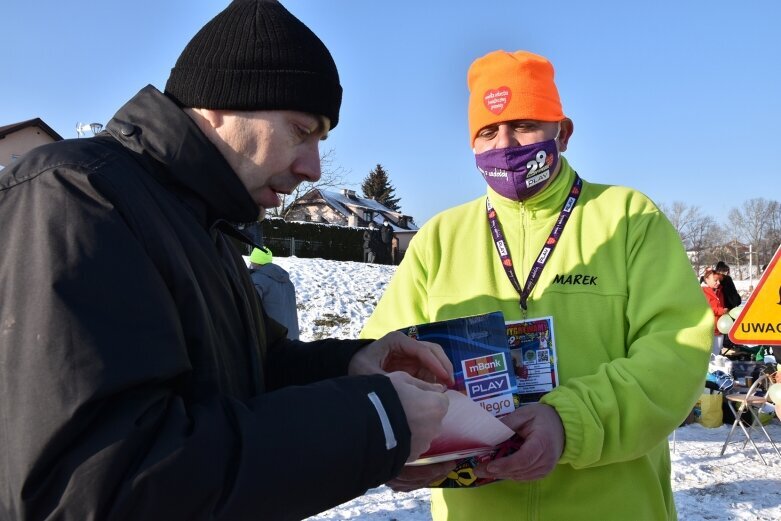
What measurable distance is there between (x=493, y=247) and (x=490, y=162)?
0.33 m

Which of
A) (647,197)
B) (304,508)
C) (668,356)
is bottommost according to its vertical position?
(304,508)

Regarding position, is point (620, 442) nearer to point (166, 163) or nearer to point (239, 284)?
point (239, 284)

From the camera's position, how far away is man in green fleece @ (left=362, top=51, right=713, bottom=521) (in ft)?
6.25

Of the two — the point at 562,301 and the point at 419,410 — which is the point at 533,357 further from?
the point at 419,410

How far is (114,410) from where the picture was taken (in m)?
1.02

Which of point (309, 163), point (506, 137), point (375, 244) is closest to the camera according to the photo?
point (309, 163)

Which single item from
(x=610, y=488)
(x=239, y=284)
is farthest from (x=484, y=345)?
(x=239, y=284)

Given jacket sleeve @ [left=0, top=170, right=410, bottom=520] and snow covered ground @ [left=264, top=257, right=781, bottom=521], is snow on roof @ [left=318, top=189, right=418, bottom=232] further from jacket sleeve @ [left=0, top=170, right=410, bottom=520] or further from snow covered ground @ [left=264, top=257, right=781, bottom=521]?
jacket sleeve @ [left=0, top=170, right=410, bottom=520]

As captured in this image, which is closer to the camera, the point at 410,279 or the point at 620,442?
the point at 620,442

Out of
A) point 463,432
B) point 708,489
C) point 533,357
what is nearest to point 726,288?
point 708,489

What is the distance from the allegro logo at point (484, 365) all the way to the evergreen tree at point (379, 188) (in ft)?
234

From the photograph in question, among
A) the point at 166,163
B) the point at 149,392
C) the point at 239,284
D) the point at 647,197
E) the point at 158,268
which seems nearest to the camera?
the point at 149,392

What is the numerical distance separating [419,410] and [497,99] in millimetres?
1393

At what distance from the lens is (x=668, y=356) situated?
1.92 meters
